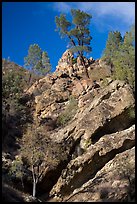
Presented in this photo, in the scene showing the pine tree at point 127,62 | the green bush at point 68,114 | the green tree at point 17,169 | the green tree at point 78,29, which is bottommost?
the green tree at point 17,169

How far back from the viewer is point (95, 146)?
32438 millimetres

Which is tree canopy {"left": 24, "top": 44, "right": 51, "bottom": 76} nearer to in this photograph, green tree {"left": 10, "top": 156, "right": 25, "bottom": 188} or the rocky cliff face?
the rocky cliff face

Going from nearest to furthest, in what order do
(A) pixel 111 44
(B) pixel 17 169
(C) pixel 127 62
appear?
(B) pixel 17 169 → (C) pixel 127 62 → (A) pixel 111 44

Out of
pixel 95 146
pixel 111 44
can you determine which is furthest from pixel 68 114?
pixel 111 44

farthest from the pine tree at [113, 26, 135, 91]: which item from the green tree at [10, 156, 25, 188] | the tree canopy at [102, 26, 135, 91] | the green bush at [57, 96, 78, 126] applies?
the green tree at [10, 156, 25, 188]

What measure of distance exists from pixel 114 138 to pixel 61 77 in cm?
2665

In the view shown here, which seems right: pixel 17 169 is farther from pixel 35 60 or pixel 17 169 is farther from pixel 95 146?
pixel 35 60

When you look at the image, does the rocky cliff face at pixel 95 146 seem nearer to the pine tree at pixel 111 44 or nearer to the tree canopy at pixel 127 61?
the tree canopy at pixel 127 61

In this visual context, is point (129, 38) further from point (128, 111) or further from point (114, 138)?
point (114, 138)

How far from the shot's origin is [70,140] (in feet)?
115

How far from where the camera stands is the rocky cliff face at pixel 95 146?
1047 inches

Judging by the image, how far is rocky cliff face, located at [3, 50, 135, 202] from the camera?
2659cm

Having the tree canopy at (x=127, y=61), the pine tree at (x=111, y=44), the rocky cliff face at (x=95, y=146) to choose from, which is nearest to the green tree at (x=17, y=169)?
the rocky cliff face at (x=95, y=146)

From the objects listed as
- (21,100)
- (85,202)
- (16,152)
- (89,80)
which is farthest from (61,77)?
(85,202)
